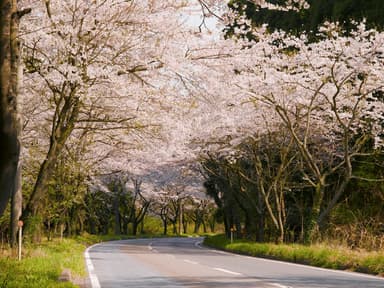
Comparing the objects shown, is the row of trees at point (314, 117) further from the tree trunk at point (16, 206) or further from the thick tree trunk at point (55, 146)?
the tree trunk at point (16, 206)

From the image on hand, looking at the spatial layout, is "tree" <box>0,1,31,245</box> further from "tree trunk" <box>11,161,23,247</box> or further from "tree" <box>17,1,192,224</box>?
"tree trunk" <box>11,161,23,247</box>

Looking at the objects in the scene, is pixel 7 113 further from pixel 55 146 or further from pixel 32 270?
pixel 55 146

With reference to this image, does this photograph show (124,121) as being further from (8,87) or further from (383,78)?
(8,87)

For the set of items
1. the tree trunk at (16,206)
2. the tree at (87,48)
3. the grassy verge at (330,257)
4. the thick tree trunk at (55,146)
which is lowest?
the grassy verge at (330,257)

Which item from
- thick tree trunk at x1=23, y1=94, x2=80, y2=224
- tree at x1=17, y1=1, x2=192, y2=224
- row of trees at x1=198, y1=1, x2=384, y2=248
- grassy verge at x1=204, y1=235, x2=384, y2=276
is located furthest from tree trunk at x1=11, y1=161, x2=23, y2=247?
grassy verge at x1=204, y1=235, x2=384, y2=276

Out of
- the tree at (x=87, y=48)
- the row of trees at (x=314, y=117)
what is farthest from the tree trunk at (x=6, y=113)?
the row of trees at (x=314, y=117)

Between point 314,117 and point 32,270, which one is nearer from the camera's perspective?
point 32,270

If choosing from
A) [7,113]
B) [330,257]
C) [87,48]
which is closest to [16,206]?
[87,48]

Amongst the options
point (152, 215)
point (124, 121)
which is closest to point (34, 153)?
point (124, 121)

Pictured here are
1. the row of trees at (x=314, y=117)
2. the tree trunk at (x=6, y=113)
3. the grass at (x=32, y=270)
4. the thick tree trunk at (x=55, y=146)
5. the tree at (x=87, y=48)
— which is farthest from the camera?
the row of trees at (x=314, y=117)

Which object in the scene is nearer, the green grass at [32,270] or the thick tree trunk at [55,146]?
the green grass at [32,270]

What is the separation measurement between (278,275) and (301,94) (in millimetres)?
10265

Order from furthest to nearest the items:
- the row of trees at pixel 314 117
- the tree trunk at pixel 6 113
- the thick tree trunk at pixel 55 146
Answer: the row of trees at pixel 314 117, the thick tree trunk at pixel 55 146, the tree trunk at pixel 6 113

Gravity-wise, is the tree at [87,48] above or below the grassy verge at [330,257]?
above
